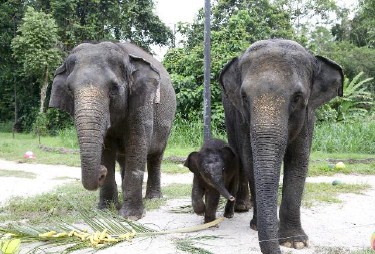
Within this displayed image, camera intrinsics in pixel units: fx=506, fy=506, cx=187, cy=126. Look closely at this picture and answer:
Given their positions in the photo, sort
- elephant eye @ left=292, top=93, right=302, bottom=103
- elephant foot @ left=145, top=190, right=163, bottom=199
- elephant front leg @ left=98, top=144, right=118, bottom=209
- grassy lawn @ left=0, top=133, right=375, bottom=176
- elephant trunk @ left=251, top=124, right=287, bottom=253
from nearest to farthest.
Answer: elephant trunk @ left=251, top=124, right=287, bottom=253, elephant eye @ left=292, top=93, right=302, bottom=103, elephant front leg @ left=98, top=144, right=118, bottom=209, elephant foot @ left=145, top=190, right=163, bottom=199, grassy lawn @ left=0, top=133, right=375, bottom=176

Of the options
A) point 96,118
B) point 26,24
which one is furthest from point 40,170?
point 26,24

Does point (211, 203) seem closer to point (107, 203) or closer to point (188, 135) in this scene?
point (107, 203)

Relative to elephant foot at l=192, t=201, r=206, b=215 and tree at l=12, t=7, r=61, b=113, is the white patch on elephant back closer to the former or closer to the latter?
elephant foot at l=192, t=201, r=206, b=215

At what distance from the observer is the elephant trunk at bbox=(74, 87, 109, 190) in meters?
4.97

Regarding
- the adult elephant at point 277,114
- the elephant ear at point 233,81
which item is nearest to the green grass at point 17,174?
the adult elephant at point 277,114

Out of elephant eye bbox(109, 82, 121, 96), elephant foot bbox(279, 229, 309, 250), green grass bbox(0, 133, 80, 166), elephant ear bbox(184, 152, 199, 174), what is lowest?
elephant foot bbox(279, 229, 309, 250)

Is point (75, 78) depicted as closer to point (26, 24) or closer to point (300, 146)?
point (300, 146)

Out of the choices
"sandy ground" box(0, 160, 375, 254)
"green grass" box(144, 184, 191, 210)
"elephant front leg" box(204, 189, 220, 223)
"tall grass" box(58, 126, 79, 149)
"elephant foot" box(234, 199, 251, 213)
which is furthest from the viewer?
"tall grass" box(58, 126, 79, 149)

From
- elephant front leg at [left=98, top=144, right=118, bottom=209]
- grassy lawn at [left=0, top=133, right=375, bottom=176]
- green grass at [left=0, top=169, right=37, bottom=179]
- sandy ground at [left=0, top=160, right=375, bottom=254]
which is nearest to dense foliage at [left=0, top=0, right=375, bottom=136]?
grassy lawn at [left=0, top=133, right=375, bottom=176]

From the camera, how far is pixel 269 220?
3.97 meters

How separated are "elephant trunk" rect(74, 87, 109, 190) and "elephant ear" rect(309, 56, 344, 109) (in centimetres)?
210

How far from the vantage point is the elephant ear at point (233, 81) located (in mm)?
4941

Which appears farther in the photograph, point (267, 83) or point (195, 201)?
point (195, 201)

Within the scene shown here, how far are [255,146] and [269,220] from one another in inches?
24.2
